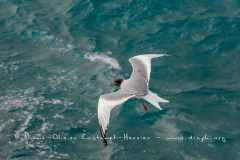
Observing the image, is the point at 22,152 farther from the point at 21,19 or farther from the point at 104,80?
the point at 21,19

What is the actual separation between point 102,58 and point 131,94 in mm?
9958

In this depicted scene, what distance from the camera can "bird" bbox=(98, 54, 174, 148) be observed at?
13330 mm

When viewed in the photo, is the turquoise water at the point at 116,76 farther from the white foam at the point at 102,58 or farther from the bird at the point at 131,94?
the bird at the point at 131,94

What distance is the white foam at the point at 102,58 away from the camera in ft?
76.7

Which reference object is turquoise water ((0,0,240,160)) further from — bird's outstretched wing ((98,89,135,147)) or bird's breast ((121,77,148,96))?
bird's outstretched wing ((98,89,135,147))

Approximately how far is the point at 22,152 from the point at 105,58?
28.1ft

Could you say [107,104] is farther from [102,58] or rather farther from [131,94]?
[102,58]

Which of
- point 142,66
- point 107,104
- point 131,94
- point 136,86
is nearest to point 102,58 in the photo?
point 142,66

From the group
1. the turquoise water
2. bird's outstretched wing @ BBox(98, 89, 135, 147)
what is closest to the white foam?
the turquoise water

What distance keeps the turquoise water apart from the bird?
132 inches

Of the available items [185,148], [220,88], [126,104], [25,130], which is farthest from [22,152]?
[220,88]

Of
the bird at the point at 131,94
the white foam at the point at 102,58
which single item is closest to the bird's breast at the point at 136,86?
the bird at the point at 131,94

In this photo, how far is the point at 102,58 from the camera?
2417cm

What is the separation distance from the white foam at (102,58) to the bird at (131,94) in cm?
572
